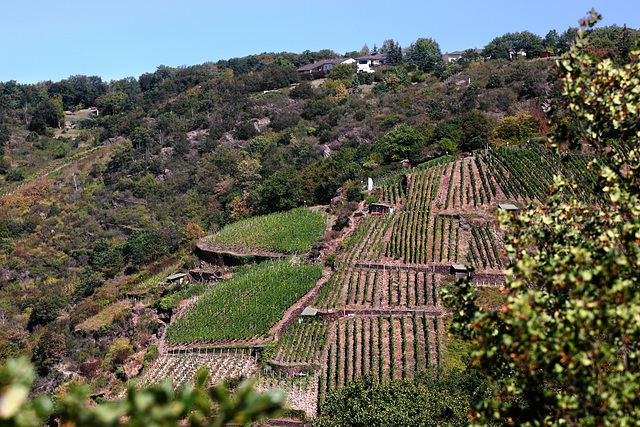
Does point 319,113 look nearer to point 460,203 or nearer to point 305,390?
point 460,203

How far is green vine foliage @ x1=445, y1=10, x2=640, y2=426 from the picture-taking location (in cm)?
555

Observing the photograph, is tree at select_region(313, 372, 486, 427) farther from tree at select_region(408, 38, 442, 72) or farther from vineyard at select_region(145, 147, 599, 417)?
tree at select_region(408, 38, 442, 72)

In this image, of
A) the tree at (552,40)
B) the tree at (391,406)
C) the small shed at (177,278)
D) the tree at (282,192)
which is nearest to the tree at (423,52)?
the tree at (552,40)

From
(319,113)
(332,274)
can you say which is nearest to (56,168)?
(319,113)

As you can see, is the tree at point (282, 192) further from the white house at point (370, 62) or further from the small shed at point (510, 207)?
the white house at point (370, 62)

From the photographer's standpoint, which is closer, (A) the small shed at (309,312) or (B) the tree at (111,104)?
(A) the small shed at (309,312)

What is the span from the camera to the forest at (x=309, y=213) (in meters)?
19.4

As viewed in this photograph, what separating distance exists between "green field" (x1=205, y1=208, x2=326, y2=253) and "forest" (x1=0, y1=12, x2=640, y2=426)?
23 cm

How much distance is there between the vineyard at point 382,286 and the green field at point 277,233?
198mm

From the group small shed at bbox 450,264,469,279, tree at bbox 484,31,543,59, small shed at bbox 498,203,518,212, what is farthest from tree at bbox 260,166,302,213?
tree at bbox 484,31,543,59

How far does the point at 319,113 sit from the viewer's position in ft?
249

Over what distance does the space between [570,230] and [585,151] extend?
130 ft

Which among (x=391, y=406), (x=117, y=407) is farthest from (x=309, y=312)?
(x=117, y=407)

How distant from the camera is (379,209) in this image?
4038cm
